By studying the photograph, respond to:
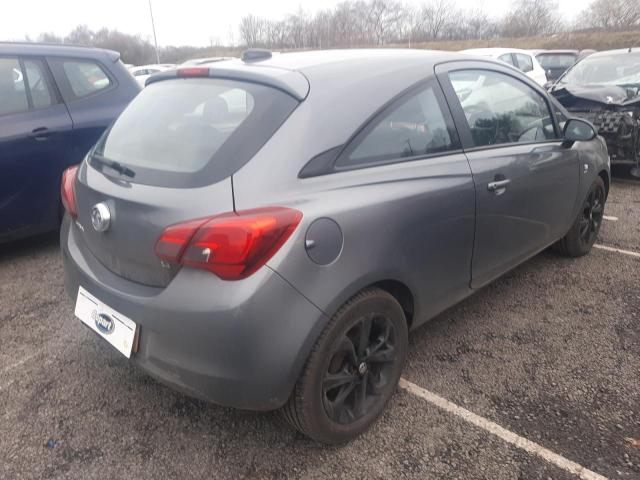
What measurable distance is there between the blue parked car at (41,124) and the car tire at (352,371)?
2.87 meters

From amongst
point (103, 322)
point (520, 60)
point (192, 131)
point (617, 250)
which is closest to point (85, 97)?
point (192, 131)

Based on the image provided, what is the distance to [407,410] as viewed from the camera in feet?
7.66

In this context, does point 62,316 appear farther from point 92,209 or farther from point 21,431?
point 92,209

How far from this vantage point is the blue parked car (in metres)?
3.71

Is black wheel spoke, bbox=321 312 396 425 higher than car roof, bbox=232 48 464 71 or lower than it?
lower

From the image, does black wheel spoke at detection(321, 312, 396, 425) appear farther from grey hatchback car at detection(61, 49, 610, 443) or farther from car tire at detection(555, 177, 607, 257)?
car tire at detection(555, 177, 607, 257)

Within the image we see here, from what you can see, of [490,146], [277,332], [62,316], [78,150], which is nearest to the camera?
[277,332]

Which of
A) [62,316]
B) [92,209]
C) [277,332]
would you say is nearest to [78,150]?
[62,316]

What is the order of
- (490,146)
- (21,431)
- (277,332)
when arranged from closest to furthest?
(277,332) < (21,431) < (490,146)

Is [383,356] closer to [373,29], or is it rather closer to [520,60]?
[520,60]

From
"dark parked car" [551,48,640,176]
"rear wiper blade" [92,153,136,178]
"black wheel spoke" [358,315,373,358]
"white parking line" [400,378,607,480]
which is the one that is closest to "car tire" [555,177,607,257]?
"white parking line" [400,378,607,480]

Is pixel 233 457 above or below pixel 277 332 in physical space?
below

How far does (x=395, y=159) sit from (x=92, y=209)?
1268mm

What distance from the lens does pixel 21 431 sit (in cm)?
221
